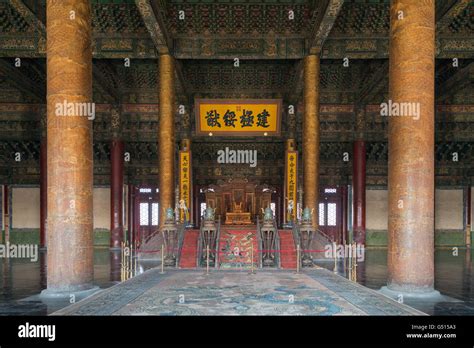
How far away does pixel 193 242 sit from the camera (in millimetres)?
12555

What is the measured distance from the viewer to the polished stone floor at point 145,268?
5926 millimetres

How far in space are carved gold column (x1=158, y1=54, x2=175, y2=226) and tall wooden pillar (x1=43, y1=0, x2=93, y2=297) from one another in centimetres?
580

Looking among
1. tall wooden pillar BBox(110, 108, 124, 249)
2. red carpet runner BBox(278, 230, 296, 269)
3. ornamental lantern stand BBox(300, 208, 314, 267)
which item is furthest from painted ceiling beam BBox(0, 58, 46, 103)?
ornamental lantern stand BBox(300, 208, 314, 267)

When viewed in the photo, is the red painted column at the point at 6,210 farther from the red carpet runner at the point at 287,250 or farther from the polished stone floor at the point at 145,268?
the red carpet runner at the point at 287,250

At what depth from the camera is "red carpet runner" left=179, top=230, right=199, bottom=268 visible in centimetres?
1120

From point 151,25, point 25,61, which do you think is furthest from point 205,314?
point 25,61

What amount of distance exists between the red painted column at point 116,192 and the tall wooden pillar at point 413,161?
13377 millimetres

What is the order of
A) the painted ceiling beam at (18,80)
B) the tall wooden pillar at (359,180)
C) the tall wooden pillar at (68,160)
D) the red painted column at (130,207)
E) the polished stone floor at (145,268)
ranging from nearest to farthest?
the polished stone floor at (145,268), the tall wooden pillar at (68,160), the painted ceiling beam at (18,80), the tall wooden pillar at (359,180), the red painted column at (130,207)

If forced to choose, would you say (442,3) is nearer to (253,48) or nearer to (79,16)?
(253,48)

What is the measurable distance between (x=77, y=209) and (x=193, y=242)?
5877mm

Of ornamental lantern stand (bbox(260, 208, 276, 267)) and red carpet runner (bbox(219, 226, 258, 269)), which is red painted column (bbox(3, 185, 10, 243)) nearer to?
red carpet runner (bbox(219, 226, 258, 269))

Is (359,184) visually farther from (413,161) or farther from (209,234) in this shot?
(413,161)

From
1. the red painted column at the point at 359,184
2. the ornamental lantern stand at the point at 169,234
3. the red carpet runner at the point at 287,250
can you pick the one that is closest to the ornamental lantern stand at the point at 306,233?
the red carpet runner at the point at 287,250

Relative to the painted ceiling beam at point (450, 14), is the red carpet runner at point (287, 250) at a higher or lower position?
lower
